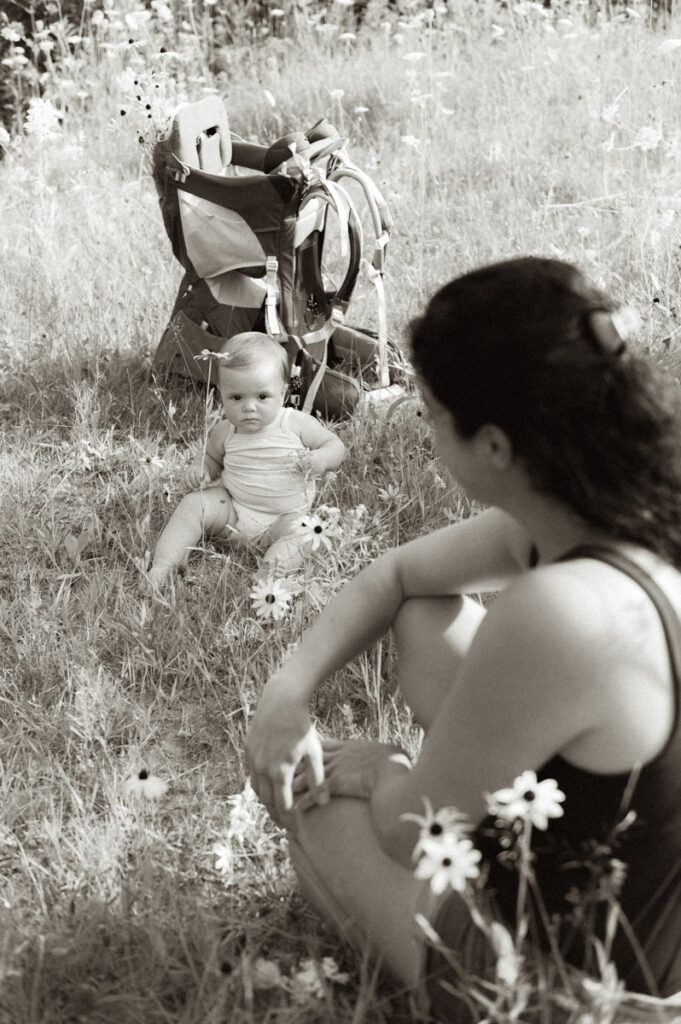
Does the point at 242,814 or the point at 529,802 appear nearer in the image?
the point at 529,802

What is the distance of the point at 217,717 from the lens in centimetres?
234

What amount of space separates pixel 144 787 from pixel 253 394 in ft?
4.36

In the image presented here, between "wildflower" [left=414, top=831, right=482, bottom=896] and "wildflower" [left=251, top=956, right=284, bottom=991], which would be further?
"wildflower" [left=251, top=956, right=284, bottom=991]

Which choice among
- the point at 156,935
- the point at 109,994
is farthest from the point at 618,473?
the point at 109,994

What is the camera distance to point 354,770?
1663 millimetres

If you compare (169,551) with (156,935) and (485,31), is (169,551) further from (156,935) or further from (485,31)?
(485,31)

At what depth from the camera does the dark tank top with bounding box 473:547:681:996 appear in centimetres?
131

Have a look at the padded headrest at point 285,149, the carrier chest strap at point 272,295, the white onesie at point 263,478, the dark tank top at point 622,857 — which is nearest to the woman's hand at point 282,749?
the dark tank top at point 622,857

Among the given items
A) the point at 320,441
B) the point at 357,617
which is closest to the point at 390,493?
the point at 320,441

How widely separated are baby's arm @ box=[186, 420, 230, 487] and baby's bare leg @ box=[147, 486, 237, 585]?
6 centimetres

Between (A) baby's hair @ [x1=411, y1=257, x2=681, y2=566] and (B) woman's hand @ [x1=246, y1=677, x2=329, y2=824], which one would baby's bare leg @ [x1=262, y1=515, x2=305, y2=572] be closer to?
(B) woman's hand @ [x1=246, y1=677, x2=329, y2=824]

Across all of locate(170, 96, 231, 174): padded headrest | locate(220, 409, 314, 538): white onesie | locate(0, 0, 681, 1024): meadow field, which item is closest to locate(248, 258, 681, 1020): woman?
locate(0, 0, 681, 1024): meadow field

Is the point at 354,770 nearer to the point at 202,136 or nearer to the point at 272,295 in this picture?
the point at 272,295

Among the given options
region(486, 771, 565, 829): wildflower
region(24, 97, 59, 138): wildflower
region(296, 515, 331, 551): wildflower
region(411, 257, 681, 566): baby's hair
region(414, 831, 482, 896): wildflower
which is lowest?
region(296, 515, 331, 551): wildflower
